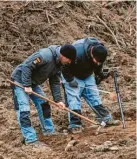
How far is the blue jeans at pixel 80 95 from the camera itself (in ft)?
24.2

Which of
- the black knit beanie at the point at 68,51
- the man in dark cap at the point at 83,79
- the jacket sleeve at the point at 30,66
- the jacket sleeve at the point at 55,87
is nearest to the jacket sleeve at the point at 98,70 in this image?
the man in dark cap at the point at 83,79

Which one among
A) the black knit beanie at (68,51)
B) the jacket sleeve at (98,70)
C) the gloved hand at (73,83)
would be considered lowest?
the gloved hand at (73,83)

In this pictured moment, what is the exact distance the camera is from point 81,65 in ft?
24.0

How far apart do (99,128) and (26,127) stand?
119 centimetres

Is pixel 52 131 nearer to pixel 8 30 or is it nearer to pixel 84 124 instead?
pixel 84 124

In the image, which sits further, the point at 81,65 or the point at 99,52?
the point at 81,65

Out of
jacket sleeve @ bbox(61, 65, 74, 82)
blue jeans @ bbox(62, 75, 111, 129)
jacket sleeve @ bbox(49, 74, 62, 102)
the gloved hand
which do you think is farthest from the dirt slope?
jacket sleeve @ bbox(61, 65, 74, 82)

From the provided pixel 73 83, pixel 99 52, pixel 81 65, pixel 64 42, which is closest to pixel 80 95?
pixel 73 83

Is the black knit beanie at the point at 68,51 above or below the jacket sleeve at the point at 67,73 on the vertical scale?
above

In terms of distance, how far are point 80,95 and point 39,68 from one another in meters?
1.12

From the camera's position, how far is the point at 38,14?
1191 cm

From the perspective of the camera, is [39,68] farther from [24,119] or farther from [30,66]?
[24,119]

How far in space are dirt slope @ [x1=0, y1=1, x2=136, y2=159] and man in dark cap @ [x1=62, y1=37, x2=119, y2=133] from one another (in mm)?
283

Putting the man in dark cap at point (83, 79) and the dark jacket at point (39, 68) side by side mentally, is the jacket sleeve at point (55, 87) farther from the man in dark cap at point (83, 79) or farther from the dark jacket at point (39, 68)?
the man in dark cap at point (83, 79)
